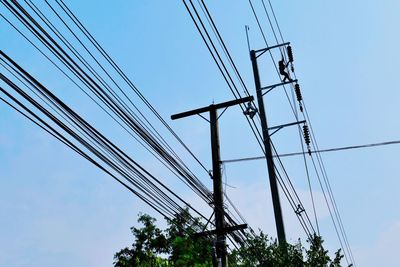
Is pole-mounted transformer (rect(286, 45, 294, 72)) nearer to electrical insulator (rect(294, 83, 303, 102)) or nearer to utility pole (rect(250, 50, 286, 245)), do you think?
electrical insulator (rect(294, 83, 303, 102))

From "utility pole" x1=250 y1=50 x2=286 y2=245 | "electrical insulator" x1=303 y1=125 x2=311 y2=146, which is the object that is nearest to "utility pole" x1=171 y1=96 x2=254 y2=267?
"utility pole" x1=250 y1=50 x2=286 y2=245

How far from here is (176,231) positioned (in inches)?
1538

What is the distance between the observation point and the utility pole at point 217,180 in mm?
12477

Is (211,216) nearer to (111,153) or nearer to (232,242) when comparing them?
(232,242)

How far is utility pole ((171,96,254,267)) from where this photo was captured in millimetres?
12477

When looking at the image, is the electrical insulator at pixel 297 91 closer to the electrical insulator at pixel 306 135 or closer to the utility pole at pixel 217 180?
the electrical insulator at pixel 306 135

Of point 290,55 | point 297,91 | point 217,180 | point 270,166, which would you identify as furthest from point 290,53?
point 217,180

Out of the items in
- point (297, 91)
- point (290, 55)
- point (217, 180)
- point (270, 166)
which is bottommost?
point (217, 180)

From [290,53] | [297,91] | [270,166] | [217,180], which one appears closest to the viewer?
[217,180]

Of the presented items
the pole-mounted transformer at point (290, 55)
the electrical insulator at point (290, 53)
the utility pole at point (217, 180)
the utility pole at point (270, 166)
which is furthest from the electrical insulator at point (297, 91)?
the utility pole at point (217, 180)

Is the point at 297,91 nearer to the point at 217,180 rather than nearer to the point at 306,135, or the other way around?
the point at 306,135

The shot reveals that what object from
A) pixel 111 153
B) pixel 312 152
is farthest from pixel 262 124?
pixel 111 153

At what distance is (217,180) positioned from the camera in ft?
44.0

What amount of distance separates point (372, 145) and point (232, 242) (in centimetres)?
578
